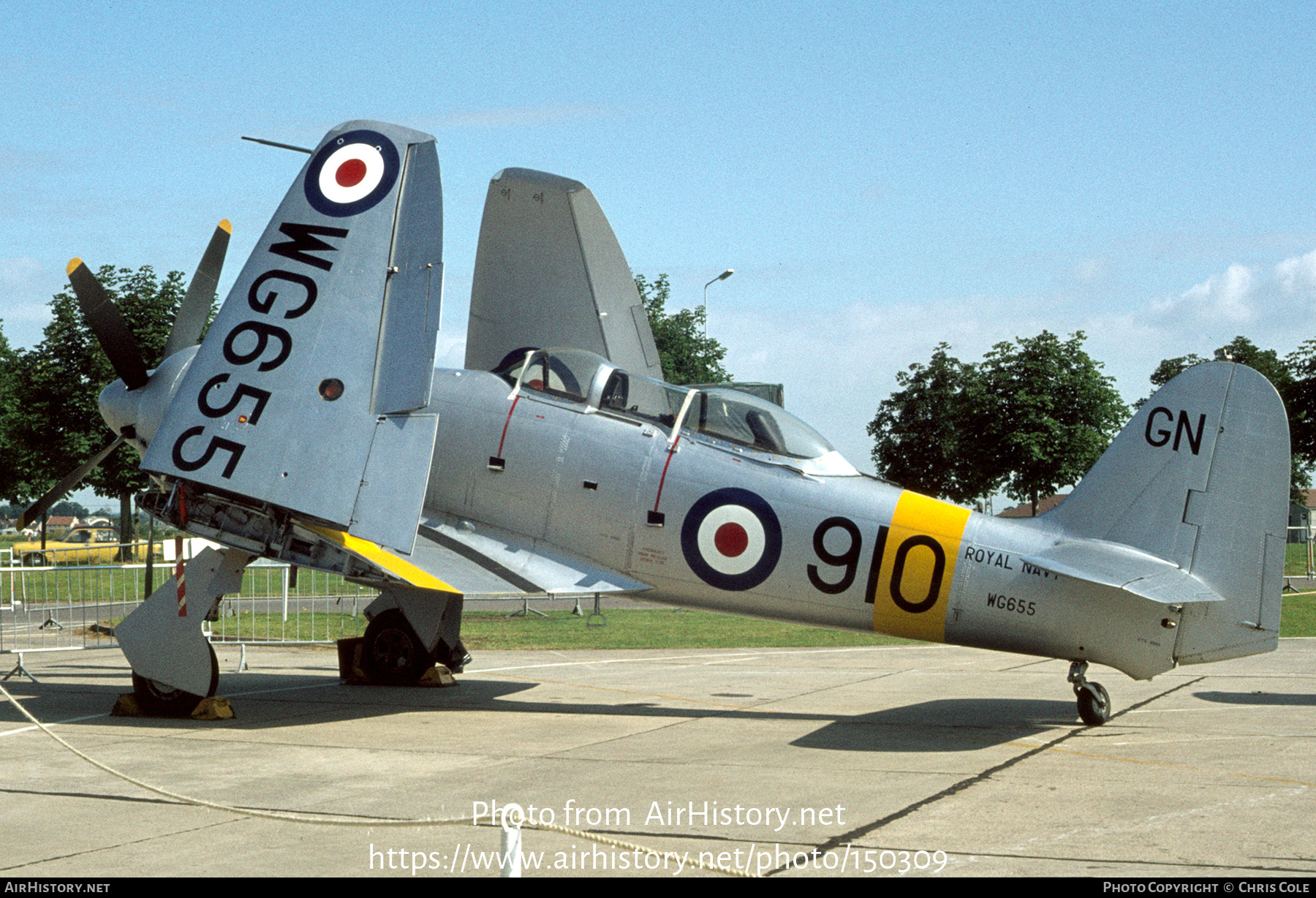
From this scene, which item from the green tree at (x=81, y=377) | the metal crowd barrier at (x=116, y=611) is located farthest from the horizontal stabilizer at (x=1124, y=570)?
the green tree at (x=81, y=377)

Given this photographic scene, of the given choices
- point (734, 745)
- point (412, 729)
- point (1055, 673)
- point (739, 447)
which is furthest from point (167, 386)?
point (1055, 673)

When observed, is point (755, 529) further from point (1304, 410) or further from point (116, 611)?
point (1304, 410)

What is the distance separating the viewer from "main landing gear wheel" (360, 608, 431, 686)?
44.7ft

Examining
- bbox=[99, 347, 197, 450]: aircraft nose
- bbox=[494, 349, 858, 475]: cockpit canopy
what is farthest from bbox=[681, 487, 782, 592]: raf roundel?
bbox=[99, 347, 197, 450]: aircraft nose

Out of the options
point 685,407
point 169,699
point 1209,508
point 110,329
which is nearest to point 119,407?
point 110,329

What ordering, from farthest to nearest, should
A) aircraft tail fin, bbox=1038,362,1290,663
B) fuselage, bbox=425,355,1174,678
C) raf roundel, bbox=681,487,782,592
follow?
raf roundel, bbox=681,487,782,592
fuselage, bbox=425,355,1174,678
aircraft tail fin, bbox=1038,362,1290,663

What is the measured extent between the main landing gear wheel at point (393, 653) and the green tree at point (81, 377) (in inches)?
411

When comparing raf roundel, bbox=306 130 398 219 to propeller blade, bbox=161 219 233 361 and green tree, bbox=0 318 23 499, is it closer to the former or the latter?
propeller blade, bbox=161 219 233 361

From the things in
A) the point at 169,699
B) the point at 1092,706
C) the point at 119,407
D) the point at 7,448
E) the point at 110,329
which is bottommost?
the point at 169,699

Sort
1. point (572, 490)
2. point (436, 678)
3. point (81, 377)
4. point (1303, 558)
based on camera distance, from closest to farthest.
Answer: point (572, 490)
point (436, 678)
point (81, 377)
point (1303, 558)

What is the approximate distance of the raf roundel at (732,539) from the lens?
10.7m

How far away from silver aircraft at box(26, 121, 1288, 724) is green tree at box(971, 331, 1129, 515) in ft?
90.6

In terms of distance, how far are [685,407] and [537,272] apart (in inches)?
122

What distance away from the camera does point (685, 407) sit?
11273mm
